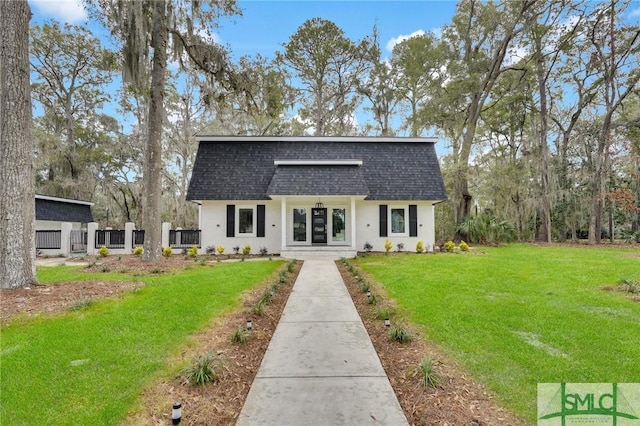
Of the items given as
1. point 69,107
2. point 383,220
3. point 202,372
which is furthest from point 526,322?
point 69,107

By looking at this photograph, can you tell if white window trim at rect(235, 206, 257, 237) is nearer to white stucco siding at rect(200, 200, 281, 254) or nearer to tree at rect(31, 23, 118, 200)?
white stucco siding at rect(200, 200, 281, 254)

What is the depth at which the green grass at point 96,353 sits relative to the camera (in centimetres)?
270

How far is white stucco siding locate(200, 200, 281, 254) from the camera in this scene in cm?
1441

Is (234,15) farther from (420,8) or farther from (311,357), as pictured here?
(311,357)

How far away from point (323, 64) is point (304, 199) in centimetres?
1159

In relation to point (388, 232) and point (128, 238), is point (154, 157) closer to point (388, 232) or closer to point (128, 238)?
point (128, 238)

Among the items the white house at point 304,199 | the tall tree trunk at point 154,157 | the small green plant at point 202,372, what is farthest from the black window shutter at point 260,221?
the small green plant at point 202,372

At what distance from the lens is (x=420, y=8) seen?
11.0 meters

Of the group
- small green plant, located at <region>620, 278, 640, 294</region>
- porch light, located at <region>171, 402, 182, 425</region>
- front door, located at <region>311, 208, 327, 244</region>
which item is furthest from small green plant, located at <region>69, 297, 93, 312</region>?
front door, located at <region>311, 208, 327, 244</region>

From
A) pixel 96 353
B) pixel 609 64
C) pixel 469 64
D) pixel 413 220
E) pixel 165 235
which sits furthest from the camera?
pixel 469 64

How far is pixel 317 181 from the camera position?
45.0 feet

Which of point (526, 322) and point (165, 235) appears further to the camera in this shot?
point (165, 235)

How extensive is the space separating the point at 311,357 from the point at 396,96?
22.6 metres

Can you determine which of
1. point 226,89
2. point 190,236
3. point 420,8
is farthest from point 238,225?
point 420,8
